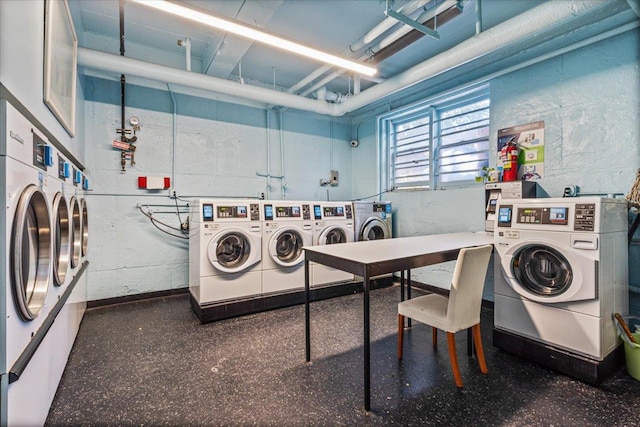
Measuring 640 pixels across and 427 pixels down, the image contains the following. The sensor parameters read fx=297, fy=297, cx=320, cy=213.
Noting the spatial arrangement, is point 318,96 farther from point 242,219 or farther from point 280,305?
point 280,305

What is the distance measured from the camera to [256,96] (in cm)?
376

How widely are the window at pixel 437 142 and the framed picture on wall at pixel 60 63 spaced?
13.1ft

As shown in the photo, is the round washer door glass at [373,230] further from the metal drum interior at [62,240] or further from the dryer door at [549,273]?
the metal drum interior at [62,240]

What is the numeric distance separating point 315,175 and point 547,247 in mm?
3705

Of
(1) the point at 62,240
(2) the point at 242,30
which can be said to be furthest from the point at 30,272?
(2) the point at 242,30

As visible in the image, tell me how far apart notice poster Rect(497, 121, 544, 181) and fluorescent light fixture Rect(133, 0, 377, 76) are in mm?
1855

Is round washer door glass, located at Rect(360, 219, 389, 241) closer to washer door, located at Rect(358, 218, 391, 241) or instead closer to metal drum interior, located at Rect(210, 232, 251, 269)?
washer door, located at Rect(358, 218, 391, 241)

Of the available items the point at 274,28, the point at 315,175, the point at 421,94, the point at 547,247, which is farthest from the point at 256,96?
the point at 547,247

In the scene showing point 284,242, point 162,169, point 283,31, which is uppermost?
point 283,31

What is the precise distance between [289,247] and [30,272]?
100 inches

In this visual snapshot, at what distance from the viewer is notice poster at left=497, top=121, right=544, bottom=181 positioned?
312 centimetres

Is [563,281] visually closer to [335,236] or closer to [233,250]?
[335,236]

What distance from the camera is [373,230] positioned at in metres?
4.51

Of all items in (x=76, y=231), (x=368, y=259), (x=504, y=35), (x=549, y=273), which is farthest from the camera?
(x=76, y=231)
